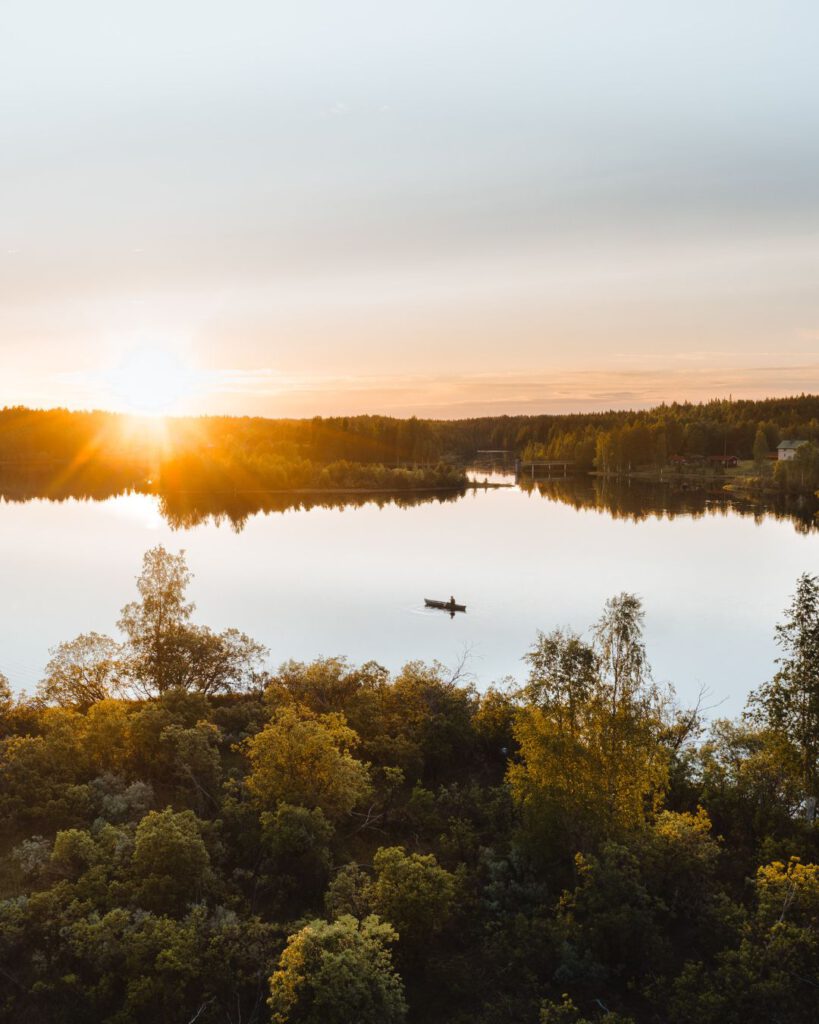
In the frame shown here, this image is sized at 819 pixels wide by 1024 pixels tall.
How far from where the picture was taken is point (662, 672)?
35844mm

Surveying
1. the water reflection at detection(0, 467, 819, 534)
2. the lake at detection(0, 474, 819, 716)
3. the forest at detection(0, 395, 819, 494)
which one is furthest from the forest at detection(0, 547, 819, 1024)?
the forest at detection(0, 395, 819, 494)

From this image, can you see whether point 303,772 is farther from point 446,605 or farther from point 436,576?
point 436,576

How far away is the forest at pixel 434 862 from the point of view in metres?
15.0

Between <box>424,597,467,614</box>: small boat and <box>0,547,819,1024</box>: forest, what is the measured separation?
820 inches

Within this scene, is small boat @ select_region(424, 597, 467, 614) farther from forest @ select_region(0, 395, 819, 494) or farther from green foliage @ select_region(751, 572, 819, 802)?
forest @ select_region(0, 395, 819, 494)

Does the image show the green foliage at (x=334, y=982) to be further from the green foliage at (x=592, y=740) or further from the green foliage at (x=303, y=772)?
the green foliage at (x=303, y=772)

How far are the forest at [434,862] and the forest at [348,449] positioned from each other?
91593mm

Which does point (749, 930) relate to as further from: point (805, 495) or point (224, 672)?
point (805, 495)

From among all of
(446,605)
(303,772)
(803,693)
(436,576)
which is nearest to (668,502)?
(436,576)

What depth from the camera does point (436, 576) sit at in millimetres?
57500

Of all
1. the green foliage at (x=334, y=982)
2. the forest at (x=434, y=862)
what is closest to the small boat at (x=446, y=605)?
the forest at (x=434, y=862)

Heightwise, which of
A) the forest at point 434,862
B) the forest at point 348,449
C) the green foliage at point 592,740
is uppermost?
the forest at point 348,449

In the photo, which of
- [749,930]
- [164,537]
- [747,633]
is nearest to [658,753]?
[749,930]

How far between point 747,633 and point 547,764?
27883mm
